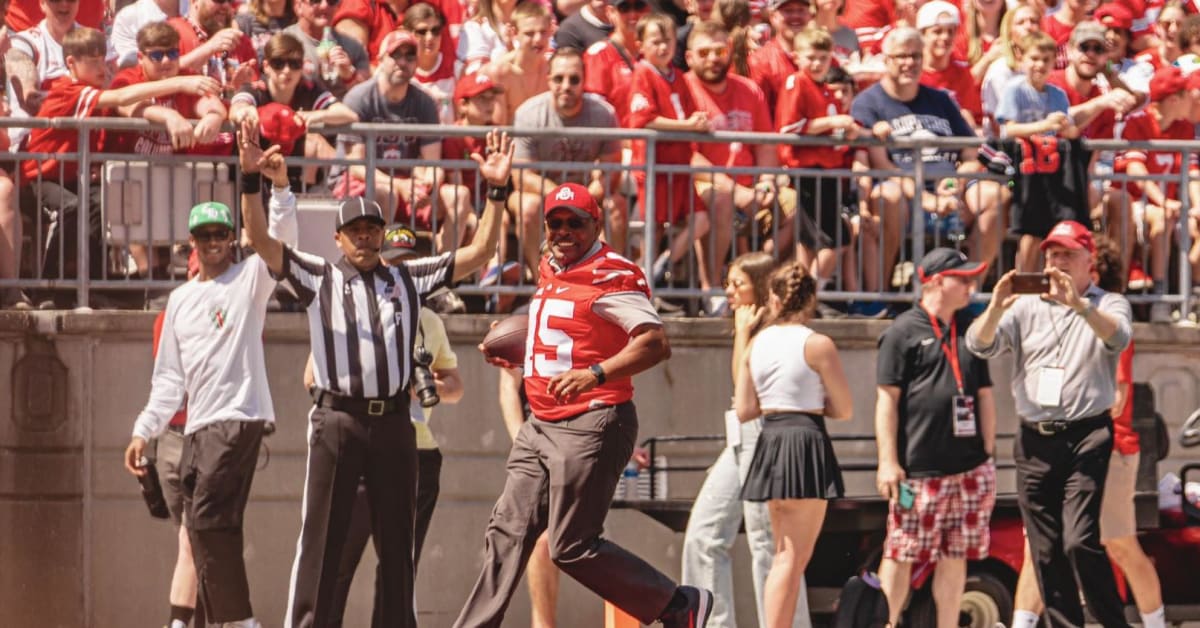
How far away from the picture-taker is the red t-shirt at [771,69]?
14.7 meters

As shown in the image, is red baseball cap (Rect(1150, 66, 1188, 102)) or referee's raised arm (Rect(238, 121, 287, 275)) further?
red baseball cap (Rect(1150, 66, 1188, 102))

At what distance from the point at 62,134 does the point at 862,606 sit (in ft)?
18.0

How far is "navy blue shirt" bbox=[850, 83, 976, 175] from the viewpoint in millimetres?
14383

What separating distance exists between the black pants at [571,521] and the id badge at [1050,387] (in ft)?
9.21

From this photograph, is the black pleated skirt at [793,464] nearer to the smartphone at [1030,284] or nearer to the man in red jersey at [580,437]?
the smartphone at [1030,284]

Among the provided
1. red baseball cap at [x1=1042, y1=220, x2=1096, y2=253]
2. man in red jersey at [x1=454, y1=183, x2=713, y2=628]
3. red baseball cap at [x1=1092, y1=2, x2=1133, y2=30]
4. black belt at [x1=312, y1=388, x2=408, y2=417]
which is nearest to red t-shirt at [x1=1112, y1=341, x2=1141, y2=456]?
red baseball cap at [x1=1042, y1=220, x2=1096, y2=253]

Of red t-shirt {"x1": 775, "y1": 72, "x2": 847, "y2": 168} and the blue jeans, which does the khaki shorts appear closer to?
the blue jeans

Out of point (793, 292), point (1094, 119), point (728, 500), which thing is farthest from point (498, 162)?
point (1094, 119)

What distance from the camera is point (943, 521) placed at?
11.9 metres

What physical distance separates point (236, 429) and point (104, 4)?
16.5 ft

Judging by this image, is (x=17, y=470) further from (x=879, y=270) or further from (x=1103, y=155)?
(x=1103, y=155)

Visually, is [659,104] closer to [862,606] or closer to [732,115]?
[732,115]

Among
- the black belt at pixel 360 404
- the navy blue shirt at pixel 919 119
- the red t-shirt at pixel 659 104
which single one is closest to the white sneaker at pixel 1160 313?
the navy blue shirt at pixel 919 119

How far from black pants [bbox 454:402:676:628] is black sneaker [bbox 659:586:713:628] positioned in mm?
77
